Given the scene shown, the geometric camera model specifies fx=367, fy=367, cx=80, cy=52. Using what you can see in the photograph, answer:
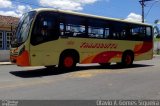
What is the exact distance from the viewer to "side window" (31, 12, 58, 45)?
17219 millimetres

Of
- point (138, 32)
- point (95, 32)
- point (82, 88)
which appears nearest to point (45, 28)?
point (95, 32)

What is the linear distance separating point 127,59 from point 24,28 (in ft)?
27.3

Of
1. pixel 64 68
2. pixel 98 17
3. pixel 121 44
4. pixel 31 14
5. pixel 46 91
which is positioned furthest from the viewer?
pixel 121 44

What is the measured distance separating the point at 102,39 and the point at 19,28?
531 centimetres

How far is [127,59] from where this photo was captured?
23.5 metres

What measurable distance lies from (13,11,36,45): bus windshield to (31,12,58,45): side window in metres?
0.34

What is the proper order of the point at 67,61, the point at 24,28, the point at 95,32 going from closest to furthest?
1. the point at 24,28
2. the point at 67,61
3. the point at 95,32

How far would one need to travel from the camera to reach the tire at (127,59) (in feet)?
76.6

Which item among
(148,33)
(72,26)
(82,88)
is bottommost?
(82,88)

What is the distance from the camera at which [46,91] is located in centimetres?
1192

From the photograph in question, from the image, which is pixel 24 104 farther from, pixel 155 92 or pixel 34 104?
pixel 155 92

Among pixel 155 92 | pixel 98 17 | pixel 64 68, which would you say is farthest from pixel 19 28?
pixel 155 92

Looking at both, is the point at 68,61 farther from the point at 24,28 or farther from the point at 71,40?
the point at 24,28

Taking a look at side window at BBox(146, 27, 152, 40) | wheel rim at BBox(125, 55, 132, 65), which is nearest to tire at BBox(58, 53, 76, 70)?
wheel rim at BBox(125, 55, 132, 65)
